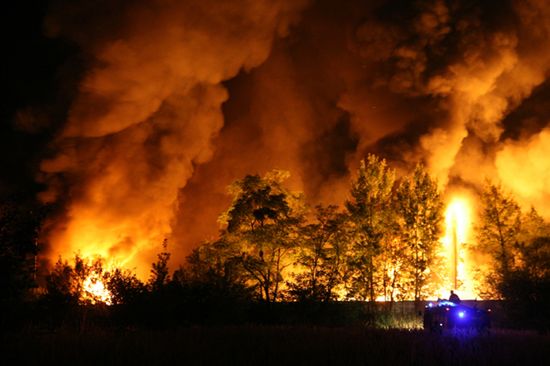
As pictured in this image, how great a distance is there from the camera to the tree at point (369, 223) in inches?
1099

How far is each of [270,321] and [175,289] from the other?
5107mm

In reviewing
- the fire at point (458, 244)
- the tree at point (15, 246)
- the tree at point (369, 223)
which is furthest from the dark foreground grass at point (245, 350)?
the fire at point (458, 244)

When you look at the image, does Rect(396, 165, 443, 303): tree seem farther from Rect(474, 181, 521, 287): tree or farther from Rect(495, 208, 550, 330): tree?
Rect(495, 208, 550, 330): tree

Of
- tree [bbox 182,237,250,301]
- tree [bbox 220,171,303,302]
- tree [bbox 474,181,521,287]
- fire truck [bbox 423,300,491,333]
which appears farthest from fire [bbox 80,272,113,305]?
tree [bbox 474,181,521,287]

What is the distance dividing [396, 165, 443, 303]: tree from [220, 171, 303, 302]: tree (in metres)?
9.45

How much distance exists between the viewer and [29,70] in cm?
4356

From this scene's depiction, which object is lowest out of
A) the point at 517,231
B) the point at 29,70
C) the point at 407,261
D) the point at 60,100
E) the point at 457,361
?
the point at 457,361

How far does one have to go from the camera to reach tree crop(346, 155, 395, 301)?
1099 inches

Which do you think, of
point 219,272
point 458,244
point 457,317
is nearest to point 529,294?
point 457,317

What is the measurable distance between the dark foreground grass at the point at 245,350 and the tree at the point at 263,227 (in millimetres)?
10616

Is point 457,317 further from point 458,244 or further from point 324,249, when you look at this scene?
point 458,244

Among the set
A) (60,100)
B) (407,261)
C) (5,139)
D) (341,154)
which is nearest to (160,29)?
(60,100)

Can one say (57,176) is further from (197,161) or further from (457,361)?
(457,361)

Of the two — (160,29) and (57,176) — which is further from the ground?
(160,29)
